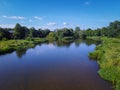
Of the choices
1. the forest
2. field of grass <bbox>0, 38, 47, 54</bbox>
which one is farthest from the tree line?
field of grass <bbox>0, 38, 47, 54</bbox>

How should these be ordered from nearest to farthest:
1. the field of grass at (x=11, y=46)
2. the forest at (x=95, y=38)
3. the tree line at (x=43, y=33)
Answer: the forest at (x=95, y=38)
the field of grass at (x=11, y=46)
the tree line at (x=43, y=33)

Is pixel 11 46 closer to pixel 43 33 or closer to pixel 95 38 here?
pixel 43 33

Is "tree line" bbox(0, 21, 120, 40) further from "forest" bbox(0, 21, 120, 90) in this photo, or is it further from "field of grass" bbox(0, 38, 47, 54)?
"field of grass" bbox(0, 38, 47, 54)

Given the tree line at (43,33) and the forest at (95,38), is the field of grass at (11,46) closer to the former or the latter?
the forest at (95,38)

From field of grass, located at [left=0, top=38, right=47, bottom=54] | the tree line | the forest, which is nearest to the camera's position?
the forest

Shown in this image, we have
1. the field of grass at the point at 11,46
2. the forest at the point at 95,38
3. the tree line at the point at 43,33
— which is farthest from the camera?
the tree line at the point at 43,33

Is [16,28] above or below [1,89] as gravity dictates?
above

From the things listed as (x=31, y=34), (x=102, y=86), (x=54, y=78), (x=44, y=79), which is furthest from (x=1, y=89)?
(x=31, y=34)

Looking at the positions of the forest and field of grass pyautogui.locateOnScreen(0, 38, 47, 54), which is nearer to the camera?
the forest

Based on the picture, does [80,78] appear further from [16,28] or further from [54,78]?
[16,28]

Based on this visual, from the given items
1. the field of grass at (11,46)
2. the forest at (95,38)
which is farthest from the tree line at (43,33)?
the field of grass at (11,46)

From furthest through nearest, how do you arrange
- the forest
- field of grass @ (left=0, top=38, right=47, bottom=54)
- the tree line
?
the tree line → field of grass @ (left=0, top=38, right=47, bottom=54) → the forest
